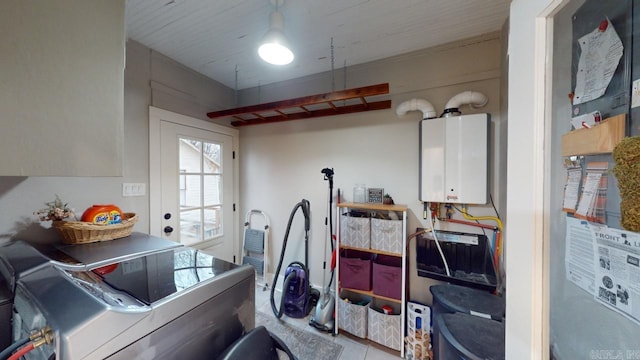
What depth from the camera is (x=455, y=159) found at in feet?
5.48

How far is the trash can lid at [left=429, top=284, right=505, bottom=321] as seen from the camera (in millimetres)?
1309

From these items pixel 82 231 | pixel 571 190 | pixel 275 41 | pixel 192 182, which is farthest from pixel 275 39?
pixel 192 182

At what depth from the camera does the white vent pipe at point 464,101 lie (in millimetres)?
1660

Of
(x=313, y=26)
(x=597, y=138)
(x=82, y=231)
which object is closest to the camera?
(x=597, y=138)

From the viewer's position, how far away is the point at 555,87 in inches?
22.0

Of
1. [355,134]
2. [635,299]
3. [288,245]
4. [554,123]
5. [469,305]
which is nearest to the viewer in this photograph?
[635,299]

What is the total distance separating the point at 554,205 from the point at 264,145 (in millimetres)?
2568

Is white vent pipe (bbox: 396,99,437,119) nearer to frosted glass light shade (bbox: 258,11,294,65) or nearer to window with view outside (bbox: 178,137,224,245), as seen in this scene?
frosted glass light shade (bbox: 258,11,294,65)

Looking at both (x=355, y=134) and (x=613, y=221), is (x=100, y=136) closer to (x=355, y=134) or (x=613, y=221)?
(x=613, y=221)

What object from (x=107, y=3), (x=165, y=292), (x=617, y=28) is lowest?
(x=165, y=292)

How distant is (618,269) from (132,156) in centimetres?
269

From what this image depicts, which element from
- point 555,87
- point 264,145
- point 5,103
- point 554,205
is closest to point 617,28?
point 555,87

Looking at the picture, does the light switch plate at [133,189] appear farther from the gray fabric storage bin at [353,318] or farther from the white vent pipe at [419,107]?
the white vent pipe at [419,107]

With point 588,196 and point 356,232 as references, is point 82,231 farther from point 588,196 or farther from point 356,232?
point 588,196
